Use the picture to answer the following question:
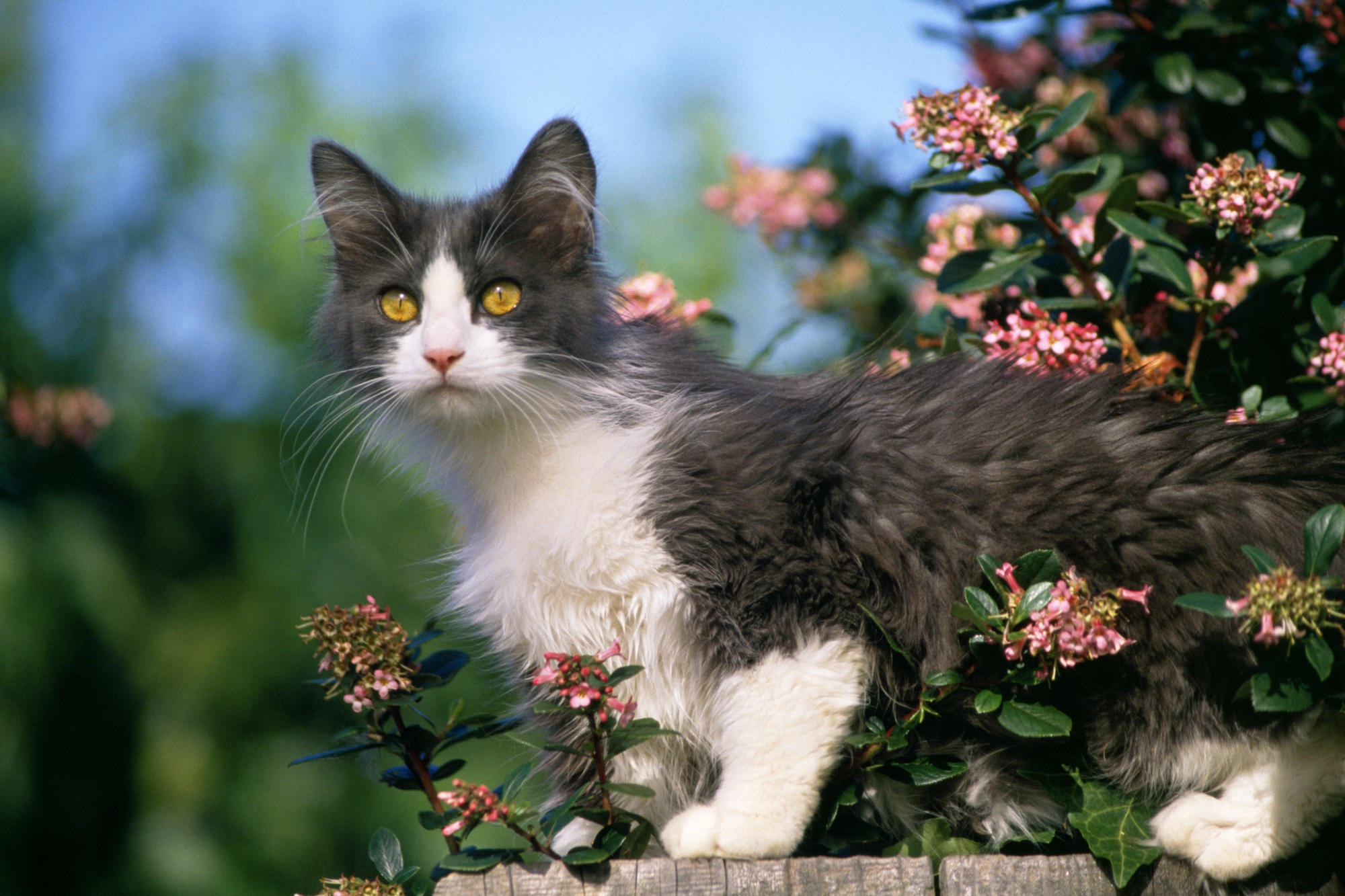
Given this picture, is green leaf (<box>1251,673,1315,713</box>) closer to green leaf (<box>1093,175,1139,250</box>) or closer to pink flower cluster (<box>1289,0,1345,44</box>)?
green leaf (<box>1093,175,1139,250</box>)

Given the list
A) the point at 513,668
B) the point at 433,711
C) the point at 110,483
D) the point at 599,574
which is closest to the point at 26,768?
the point at 110,483

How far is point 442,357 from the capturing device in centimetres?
168

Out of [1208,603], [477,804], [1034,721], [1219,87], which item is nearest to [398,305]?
[477,804]

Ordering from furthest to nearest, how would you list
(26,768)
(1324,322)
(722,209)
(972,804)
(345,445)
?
(345,445)
(26,768)
(722,209)
(1324,322)
(972,804)

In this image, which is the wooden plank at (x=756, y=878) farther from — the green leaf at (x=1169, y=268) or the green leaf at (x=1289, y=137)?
the green leaf at (x=1289, y=137)

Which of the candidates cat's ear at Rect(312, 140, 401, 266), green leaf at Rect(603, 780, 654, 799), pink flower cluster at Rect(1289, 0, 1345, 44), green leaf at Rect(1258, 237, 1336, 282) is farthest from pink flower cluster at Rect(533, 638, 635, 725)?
pink flower cluster at Rect(1289, 0, 1345, 44)

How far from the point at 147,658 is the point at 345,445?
1343mm

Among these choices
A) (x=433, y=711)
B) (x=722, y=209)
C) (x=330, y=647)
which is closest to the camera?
(x=330, y=647)

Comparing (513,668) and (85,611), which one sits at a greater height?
(513,668)

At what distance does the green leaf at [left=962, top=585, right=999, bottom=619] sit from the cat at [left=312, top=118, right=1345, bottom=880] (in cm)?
14

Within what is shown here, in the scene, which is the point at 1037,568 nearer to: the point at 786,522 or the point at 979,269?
the point at 786,522

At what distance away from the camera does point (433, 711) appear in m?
4.90

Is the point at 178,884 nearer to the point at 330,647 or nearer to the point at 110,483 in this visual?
the point at 110,483

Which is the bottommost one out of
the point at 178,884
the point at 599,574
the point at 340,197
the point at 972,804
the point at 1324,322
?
the point at 178,884
